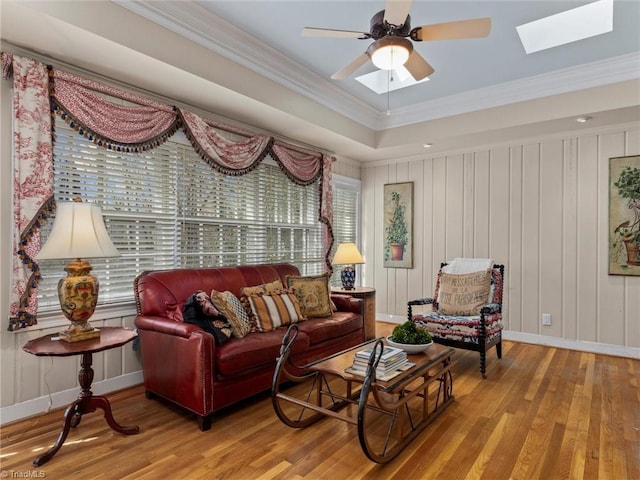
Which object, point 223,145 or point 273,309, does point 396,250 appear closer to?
point 273,309

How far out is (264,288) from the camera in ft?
10.9

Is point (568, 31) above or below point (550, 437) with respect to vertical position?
above

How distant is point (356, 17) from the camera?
Result: 2.87 meters

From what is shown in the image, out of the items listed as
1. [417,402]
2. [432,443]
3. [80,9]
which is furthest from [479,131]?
→ [80,9]

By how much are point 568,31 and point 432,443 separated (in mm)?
3288

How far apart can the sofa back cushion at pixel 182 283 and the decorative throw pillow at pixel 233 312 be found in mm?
341

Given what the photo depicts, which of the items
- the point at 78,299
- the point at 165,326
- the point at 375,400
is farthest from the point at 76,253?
the point at 375,400

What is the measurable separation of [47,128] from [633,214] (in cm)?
529

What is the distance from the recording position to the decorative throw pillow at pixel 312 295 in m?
3.56

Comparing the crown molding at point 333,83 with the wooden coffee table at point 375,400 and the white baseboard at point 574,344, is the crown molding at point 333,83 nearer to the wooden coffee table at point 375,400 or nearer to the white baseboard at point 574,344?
the wooden coffee table at point 375,400

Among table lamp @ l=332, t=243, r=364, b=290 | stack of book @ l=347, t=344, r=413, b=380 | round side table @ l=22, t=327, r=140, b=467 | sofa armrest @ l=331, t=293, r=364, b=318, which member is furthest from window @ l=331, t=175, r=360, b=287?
round side table @ l=22, t=327, r=140, b=467

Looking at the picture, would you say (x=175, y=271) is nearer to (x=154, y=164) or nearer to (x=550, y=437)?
(x=154, y=164)

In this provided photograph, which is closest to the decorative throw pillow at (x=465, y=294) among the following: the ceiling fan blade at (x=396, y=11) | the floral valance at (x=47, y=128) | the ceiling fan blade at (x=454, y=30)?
the ceiling fan blade at (x=454, y=30)

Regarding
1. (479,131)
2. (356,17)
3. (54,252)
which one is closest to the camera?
(54,252)
